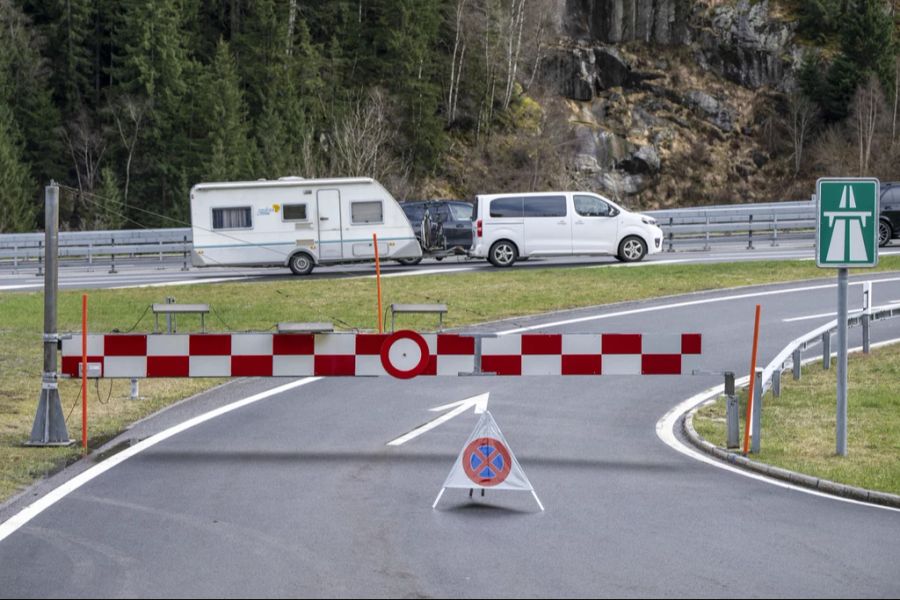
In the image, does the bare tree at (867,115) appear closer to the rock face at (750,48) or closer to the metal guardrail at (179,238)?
the rock face at (750,48)

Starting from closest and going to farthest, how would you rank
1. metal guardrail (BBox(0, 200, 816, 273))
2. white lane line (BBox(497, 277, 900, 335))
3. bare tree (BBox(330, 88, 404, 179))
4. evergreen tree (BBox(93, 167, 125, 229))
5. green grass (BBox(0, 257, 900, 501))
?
green grass (BBox(0, 257, 900, 501)) → white lane line (BBox(497, 277, 900, 335)) → metal guardrail (BBox(0, 200, 816, 273)) → bare tree (BBox(330, 88, 404, 179)) → evergreen tree (BBox(93, 167, 125, 229))

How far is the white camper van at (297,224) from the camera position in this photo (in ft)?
108

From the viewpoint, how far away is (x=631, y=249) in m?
32.5

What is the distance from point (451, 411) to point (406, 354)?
2.44 metres

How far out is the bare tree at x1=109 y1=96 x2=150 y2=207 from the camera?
67.1 meters

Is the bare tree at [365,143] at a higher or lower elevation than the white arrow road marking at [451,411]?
higher

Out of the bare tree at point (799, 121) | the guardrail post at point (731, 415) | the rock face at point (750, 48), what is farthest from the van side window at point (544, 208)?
the rock face at point (750, 48)

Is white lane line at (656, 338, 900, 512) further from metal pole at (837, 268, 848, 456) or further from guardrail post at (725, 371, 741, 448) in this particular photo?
metal pole at (837, 268, 848, 456)

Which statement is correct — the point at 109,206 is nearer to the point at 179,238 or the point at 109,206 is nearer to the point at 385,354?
the point at 179,238

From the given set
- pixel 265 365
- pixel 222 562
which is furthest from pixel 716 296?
pixel 222 562

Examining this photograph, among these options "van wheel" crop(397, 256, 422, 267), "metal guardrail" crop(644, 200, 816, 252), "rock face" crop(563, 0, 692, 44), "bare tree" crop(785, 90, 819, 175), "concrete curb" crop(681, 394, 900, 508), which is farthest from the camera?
"rock face" crop(563, 0, 692, 44)

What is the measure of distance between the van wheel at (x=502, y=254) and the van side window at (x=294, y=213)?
4995mm

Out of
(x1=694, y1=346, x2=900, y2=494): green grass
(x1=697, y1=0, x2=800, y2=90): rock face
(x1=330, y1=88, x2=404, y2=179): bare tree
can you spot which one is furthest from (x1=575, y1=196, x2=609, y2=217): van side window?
(x1=697, y1=0, x2=800, y2=90): rock face

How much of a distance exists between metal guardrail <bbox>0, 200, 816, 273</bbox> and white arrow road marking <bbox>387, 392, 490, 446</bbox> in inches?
883
